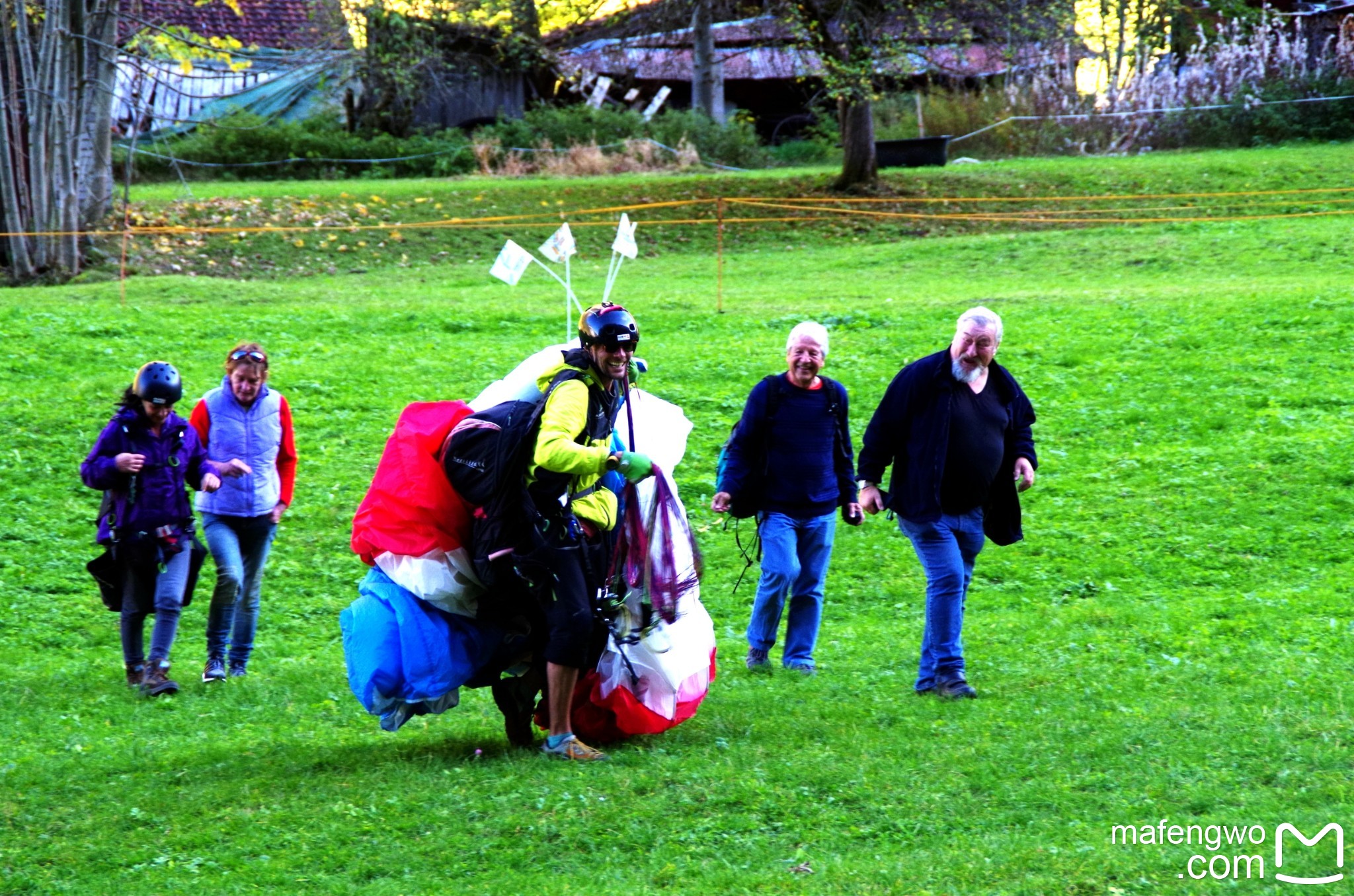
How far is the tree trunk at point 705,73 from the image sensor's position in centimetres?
3064

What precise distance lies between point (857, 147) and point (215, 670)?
20751 mm

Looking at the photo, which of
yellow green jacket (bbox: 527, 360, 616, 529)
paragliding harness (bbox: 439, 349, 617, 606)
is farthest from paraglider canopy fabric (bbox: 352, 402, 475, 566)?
yellow green jacket (bbox: 527, 360, 616, 529)

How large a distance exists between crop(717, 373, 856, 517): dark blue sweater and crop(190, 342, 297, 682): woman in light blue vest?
2530 mm

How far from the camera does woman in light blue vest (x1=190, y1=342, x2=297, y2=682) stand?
763cm

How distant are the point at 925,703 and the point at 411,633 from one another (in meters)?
2.52

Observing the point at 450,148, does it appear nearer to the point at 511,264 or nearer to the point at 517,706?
the point at 511,264

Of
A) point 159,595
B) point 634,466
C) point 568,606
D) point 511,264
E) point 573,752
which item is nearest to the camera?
point 634,466

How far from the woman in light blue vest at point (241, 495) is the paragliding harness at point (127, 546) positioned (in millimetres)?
299

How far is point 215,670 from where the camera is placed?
7.70 metres

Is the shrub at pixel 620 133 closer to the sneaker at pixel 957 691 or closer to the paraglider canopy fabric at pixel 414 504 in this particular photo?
the sneaker at pixel 957 691

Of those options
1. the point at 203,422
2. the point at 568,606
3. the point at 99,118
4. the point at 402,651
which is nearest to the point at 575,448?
the point at 568,606

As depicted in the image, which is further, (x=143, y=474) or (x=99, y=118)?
(x=99, y=118)

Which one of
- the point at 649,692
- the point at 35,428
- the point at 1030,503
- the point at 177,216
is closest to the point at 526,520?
the point at 649,692

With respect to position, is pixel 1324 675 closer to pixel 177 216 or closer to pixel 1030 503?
pixel 1030 503
